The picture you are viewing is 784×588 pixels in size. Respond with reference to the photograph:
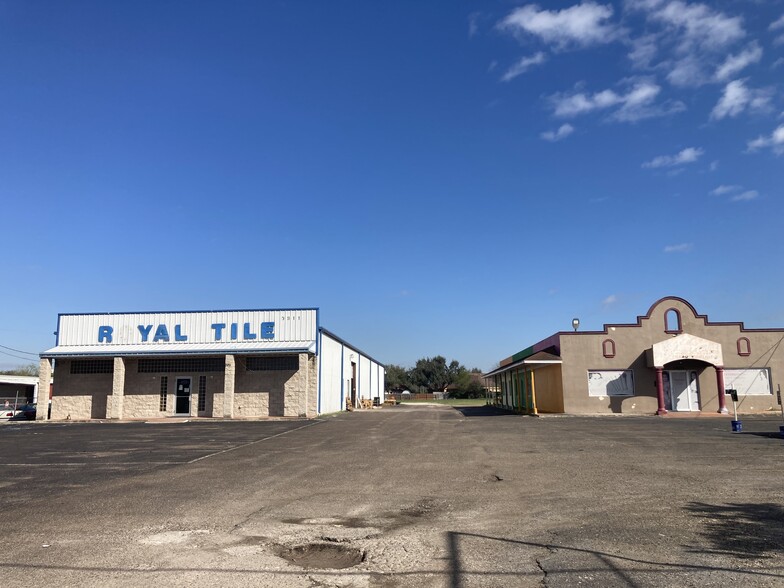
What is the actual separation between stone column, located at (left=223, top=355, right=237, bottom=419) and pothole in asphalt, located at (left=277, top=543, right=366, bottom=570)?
92.4 feet

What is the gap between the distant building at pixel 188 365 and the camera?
3419cm

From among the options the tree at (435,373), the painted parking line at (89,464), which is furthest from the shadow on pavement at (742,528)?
the tree at (435,373)

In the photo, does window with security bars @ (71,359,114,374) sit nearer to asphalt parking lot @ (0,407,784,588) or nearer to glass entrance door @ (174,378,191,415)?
glass entrance door @ (174,378,191,415)

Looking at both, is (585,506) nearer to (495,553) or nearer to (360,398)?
(495,553)

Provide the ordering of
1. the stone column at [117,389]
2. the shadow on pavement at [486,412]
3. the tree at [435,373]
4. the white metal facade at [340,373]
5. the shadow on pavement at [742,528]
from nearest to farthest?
the shadow on pavement at [742,528], the stone column at [117,389], the shadow on pavement at [486,412], the white metal facade at [340,373], the tree at [435,373]

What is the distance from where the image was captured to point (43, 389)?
35.2 metres

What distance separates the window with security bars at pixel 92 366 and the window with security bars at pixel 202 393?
5769 mm

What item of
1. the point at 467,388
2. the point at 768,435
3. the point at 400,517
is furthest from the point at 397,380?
the point at 400,517

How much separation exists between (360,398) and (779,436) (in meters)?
40.1

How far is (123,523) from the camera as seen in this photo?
304 inches

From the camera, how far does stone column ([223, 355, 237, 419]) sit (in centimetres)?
3347

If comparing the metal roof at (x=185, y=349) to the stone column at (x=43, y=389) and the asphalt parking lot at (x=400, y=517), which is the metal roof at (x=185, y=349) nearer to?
the stone column at (x=43, y=389)

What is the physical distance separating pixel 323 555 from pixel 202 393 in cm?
3104

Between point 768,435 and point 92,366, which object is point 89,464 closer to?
point 768,435
